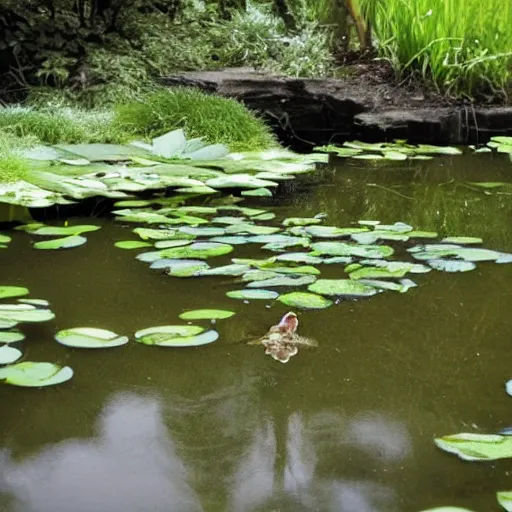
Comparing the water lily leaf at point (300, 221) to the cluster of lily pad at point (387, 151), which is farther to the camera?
the cluster of lily pad at point (387, 151)

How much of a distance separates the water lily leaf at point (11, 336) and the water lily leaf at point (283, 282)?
20.4 inches

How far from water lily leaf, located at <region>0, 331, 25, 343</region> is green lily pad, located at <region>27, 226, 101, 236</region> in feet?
→ 2.49

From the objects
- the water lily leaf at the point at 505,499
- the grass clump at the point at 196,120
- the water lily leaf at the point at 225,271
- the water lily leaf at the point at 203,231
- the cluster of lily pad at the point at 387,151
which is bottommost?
the cluster of lily pad at the point at 387,151

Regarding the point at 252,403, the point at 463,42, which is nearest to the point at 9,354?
the point at 252,403

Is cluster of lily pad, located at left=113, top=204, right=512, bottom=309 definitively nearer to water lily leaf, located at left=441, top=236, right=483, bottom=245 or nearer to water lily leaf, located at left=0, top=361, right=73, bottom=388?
water lily leaf, located at left=441, top=236, right=483, bottom=245

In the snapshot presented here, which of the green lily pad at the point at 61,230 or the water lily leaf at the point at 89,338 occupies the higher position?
the green lily pad at the point at 61,230

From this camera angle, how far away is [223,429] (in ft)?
3.51

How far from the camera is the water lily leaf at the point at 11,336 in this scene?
51.4 inches

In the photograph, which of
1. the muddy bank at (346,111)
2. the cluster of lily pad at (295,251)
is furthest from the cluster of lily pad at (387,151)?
the cluster of lily pad at (295,251)

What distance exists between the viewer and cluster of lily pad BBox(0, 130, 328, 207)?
2438 mm

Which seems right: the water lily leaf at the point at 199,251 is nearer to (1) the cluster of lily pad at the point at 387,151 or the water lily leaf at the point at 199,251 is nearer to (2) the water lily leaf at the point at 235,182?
(2) the water lily leaf at the point at 235,182

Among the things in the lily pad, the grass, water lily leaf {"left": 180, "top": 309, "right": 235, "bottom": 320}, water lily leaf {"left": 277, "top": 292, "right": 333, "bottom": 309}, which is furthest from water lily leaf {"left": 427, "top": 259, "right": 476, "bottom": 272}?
the grass

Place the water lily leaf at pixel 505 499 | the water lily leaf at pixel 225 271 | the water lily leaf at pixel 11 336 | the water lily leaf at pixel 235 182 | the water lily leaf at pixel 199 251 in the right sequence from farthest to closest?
the water lily leaf at pixel 235 182 < the water lily leaf at pixel 199 251 < the water lily leaf at pixel 225 271 < the water lily leaf at pixel 11 336 < the water lily leaf at pixel 505 499

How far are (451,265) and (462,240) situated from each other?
26cm
